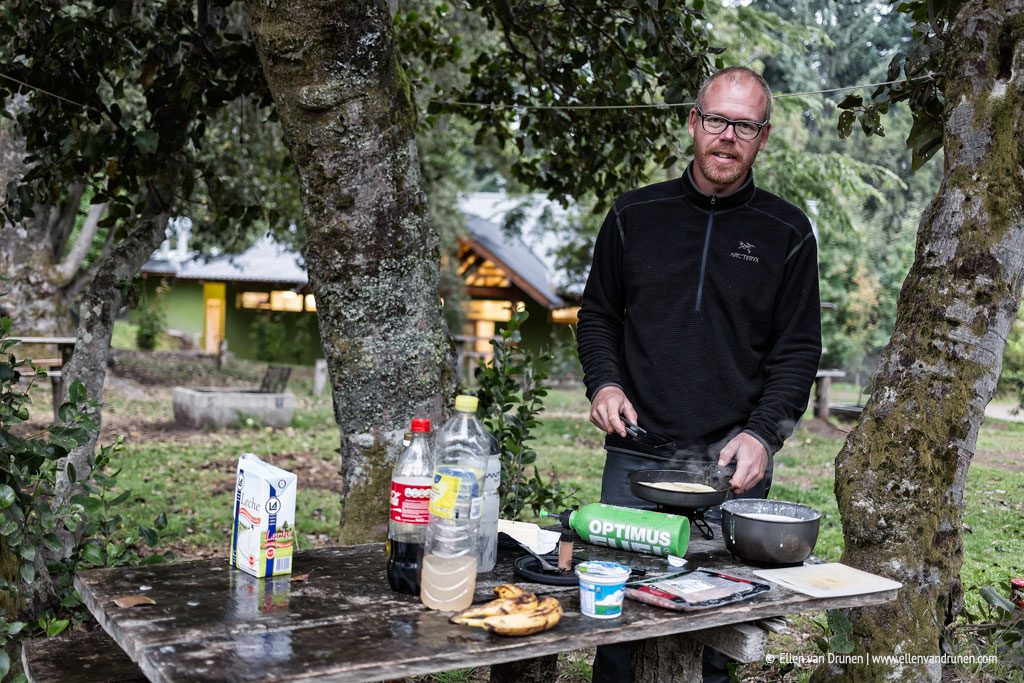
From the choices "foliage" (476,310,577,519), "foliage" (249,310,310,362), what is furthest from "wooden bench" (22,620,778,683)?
"foliage" (249,310,310,362)

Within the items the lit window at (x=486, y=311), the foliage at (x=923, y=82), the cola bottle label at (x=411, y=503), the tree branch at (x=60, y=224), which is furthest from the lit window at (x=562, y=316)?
the cola bottle label at (x=411, y=503)

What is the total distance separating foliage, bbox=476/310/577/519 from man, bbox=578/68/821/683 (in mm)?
1044

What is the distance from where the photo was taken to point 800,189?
51.9 feet

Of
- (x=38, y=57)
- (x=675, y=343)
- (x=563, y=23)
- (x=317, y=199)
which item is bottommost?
(x=675, y=343)

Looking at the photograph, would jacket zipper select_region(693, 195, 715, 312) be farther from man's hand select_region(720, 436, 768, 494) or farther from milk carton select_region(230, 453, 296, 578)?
milk carton select_region(230, 453, 296, 578)

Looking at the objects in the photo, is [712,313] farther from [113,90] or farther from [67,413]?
[113,90]

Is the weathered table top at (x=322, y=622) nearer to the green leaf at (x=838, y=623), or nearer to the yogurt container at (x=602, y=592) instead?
the yogurt container at (x=602, y=592)

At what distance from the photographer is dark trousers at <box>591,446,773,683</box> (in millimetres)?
3154

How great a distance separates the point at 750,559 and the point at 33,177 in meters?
4.27

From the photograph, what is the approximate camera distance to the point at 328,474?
10.5 m

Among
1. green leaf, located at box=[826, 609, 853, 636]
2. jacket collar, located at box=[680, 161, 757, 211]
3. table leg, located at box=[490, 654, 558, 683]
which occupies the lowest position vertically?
table leg, located at box=[490, 654, 558, 683]

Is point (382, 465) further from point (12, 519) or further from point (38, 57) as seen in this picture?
point (38, 57)

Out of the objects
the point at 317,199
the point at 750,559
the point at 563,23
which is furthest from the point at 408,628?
the point at 563,23

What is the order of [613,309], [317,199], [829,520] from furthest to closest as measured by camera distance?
[829,520] < [317,199] < [613,309]
